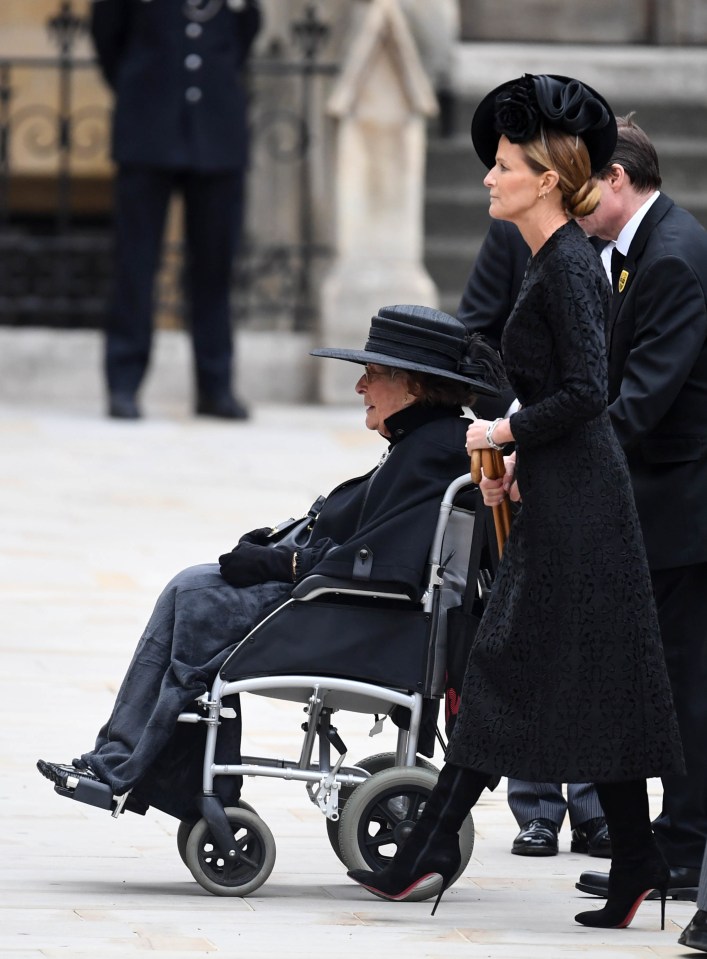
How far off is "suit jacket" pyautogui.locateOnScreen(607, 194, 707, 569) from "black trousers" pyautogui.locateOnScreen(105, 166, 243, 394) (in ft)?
21.3

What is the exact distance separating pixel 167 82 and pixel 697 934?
769cm

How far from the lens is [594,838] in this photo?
5.36 m

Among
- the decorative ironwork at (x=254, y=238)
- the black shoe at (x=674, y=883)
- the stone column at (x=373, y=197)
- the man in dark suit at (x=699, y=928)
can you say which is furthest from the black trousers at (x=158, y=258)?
the man in dark suit at (x=699, y=928)

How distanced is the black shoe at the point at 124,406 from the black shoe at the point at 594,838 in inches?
255

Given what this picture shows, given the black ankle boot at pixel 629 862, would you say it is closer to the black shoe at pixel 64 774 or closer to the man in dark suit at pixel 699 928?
the man in dark suit at pixel 699 928

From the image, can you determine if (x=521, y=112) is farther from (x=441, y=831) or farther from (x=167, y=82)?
(x=167, y=82)

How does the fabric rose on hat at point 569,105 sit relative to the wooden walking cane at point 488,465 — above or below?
above

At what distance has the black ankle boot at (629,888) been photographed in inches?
178

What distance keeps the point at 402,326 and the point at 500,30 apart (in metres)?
9.76

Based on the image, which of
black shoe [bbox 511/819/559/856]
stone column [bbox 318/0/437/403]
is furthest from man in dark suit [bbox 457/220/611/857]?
stone column [bbox 318/0/437/403]

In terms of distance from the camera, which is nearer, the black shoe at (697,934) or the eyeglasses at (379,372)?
the black shoe at (697,934)

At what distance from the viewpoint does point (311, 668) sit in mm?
4797

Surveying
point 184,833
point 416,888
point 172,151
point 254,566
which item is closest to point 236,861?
point 184,833

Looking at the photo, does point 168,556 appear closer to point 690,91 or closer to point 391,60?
point 391,60
